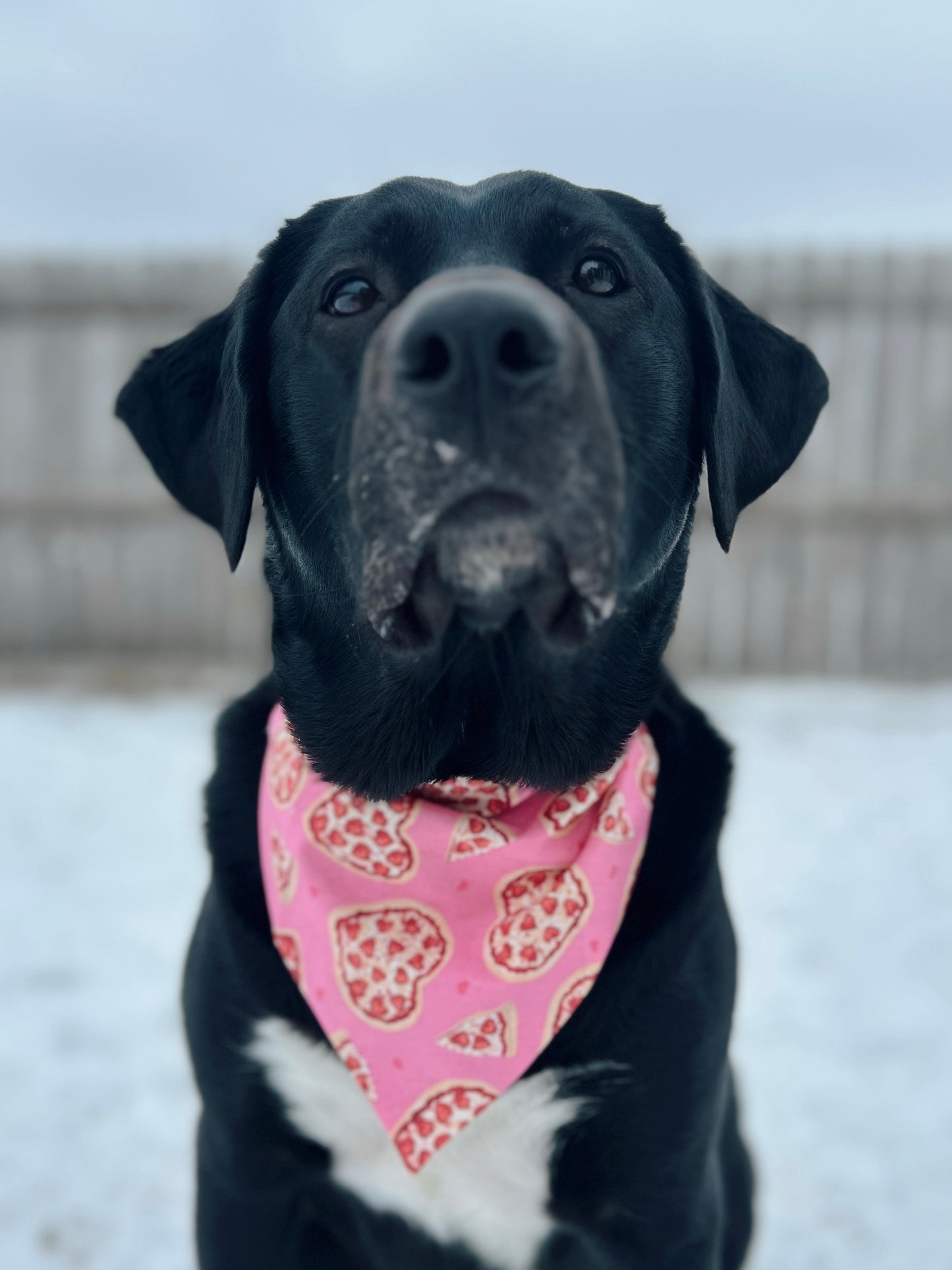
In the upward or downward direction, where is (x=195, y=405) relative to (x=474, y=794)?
upward

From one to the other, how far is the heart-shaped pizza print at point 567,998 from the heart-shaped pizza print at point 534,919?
1.5 inches

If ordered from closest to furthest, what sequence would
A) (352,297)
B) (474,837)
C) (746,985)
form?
(352,297) → (474,837) → (746,985)

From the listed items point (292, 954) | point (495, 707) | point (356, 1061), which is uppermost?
point (495, 707)

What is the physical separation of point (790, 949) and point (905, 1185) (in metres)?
0.84

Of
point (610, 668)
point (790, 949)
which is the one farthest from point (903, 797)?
point (610, 668)

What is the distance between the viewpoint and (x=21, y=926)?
110 inches

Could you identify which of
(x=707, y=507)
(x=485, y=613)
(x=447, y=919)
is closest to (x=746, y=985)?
(x=447, y=919)

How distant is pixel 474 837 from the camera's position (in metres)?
1.50

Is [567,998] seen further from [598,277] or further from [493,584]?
[598,277]

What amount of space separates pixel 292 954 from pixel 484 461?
76 cm

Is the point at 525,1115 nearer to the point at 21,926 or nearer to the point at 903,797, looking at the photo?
the point at 21,926

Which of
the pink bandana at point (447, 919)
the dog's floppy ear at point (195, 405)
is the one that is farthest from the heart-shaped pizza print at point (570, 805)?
the dog's floppy ear at point (195, 405)

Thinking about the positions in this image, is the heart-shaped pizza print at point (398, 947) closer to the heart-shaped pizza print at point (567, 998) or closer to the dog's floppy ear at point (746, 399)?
the heart-shaped pizza print at point (567, 998)

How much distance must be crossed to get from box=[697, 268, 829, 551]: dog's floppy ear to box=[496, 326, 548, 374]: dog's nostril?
0.50m
